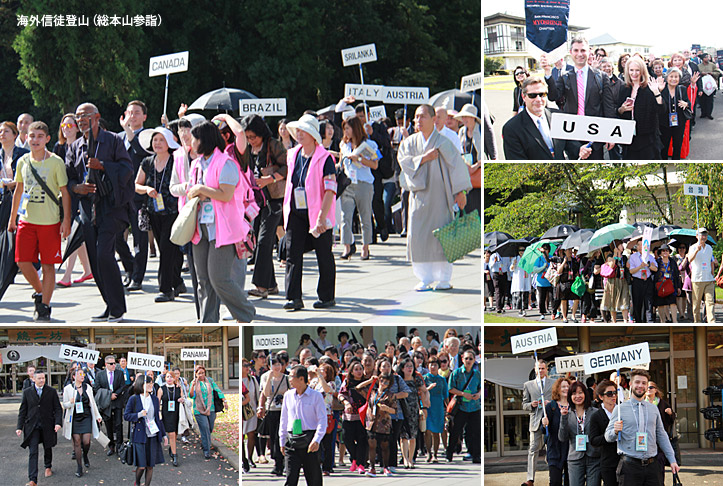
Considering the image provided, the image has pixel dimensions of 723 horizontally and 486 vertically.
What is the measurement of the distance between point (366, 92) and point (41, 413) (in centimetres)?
732

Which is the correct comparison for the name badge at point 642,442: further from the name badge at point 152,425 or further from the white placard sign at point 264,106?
the white placard sign at point 264,106

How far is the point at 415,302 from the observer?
9.19 m

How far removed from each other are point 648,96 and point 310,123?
4.22 meters

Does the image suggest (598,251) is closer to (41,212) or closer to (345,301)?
(345,301)

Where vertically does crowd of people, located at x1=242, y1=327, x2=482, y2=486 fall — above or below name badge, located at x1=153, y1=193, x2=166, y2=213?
below

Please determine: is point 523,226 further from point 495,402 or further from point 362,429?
point 362,429

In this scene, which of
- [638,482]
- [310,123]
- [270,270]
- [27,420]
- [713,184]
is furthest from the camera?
[713,184]

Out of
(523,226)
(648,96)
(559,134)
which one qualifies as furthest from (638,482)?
(523,226)

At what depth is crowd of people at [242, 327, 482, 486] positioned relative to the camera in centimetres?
979

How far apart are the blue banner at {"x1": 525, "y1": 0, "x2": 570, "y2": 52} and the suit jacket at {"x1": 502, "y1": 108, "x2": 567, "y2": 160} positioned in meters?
1.98

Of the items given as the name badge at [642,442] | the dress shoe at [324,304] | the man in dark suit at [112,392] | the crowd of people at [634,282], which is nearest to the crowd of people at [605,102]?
the crowd of people at [634,282]

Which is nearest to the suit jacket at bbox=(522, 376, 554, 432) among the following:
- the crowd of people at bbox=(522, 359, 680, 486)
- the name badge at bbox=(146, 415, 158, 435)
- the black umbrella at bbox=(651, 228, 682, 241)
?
the crowd of people at bbox=(522, 359, 680, 486)

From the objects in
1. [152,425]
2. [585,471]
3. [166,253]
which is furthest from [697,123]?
[152,425]

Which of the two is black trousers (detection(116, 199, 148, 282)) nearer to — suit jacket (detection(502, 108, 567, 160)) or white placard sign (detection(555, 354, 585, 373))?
suit jacket (detection(502, 108, 567, 160))
